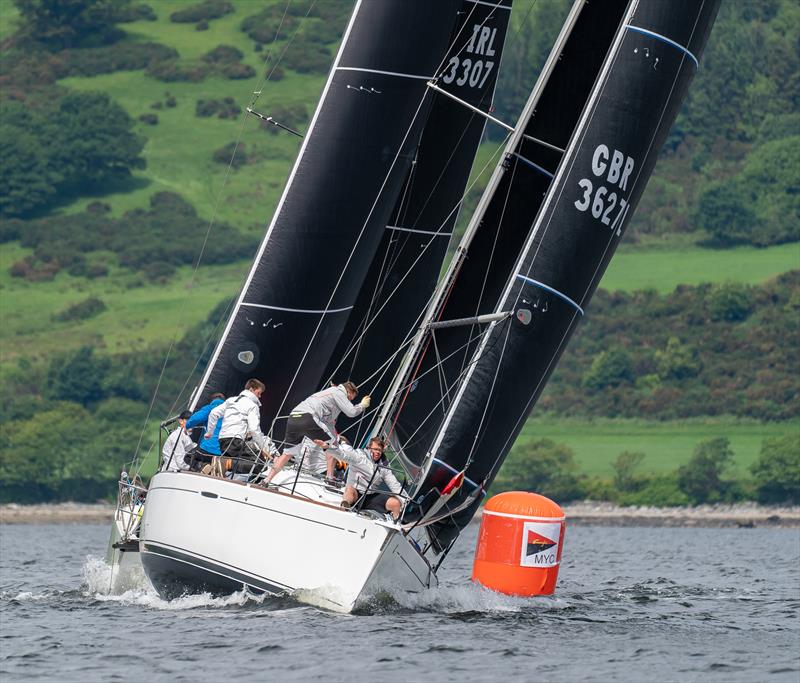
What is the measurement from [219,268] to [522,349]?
98.6 m

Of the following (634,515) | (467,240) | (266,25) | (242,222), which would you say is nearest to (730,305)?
(634,515)

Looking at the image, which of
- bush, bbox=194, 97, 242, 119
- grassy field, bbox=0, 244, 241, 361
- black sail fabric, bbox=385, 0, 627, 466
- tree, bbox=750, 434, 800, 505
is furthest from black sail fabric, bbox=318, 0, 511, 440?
bush, bbox=194, 97, 242, 119

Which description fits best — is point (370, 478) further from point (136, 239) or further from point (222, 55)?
point (222, 55)

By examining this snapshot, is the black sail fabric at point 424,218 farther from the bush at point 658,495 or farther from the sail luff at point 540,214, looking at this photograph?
the bush at point 658,495

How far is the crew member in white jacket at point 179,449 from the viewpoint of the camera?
1891 centimetres

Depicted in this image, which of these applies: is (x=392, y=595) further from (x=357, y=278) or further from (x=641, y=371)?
(x=641, y=371)

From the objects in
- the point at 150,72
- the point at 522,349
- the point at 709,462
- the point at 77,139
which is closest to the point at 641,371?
the point at 709,462

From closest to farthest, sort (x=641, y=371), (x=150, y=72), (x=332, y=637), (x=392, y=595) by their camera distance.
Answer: (x=332, y=637) < (x=392, y=595) < (x=641, y=371) < (x=150, y=72)

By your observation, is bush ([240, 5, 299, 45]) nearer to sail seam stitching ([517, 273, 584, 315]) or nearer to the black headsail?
the black headsail

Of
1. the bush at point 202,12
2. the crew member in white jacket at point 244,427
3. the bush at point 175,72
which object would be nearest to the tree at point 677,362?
the bush at point 175,72

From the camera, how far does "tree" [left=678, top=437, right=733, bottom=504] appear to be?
75.8 meters

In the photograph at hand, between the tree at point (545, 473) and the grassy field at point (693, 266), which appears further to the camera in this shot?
the grassy field at point (693, 266)

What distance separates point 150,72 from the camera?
14488 centimetres

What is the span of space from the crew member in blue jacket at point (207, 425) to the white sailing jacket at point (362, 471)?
1.48 metres
